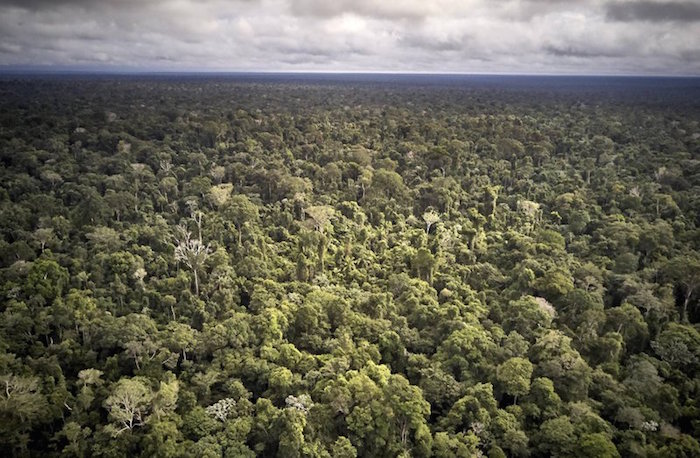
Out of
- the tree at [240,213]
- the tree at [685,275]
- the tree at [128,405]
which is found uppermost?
the tree at [240,213]

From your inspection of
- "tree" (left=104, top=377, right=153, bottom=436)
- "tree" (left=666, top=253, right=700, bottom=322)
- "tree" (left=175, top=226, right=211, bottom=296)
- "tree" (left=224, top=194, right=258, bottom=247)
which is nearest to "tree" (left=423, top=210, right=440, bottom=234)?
"tree" (left=224, top=194, right=258, bottom=247)

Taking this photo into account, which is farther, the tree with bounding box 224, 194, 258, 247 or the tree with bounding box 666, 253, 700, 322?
the tree with bounding box 224, 194, 258, 247

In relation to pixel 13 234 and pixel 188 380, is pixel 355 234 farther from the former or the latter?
pixel 13 234

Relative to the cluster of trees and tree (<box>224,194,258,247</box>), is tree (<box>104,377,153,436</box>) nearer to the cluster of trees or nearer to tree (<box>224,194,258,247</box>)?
the cluster of trees

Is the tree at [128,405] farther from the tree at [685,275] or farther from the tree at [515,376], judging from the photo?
the tree at [685,275]

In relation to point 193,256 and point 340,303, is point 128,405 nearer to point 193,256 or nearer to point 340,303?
point 340,303

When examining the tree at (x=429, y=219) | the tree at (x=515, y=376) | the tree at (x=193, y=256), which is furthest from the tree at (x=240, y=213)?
Result: the tree at (x=515, y=376)

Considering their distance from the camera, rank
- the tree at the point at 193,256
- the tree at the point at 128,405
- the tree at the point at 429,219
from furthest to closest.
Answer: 1. the tree at the point at 429,219
2. the tree at the point at 193,256
3. the tree at the point at 128,405

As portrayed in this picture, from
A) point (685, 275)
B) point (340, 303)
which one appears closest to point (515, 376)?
point (340, 303)

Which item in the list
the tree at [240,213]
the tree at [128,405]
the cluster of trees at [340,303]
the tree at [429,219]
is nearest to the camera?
the tree at [128,405]
